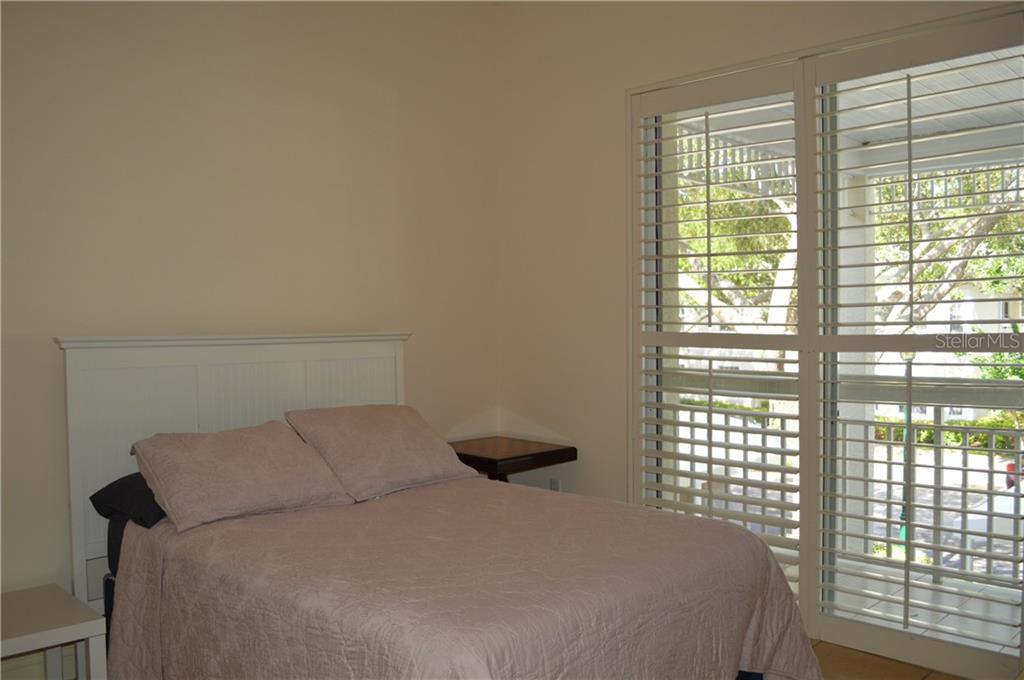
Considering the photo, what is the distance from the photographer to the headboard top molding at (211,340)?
292cm

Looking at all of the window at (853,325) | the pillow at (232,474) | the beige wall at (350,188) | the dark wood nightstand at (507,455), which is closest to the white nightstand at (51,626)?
the beige wall at (350,188)

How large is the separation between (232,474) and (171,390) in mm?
548

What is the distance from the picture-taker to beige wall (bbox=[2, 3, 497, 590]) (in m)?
2.92

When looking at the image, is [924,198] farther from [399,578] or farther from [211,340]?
[211,340]

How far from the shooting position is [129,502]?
2783 millimetres

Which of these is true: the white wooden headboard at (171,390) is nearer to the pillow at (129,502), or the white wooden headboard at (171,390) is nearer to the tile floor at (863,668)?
the pillow at (129,502)

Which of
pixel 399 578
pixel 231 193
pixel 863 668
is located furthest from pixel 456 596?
pixel 231 193

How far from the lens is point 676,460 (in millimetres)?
3836

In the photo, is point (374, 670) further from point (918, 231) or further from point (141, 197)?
point (918, 231)

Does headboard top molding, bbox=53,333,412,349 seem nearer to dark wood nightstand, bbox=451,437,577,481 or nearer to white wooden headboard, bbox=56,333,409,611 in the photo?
white wooden headboard, bbox=56,333,409,611

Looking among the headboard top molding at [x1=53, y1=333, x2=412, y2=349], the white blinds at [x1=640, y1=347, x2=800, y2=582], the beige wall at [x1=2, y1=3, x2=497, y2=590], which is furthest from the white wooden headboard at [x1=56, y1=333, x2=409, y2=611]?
the white blinds at [x1=640, y1=347, x2=800, y2=582]

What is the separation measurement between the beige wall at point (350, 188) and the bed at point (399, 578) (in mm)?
183

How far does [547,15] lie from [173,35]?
181cm

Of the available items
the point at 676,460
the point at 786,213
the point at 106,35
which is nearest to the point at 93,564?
the point at 106,35
